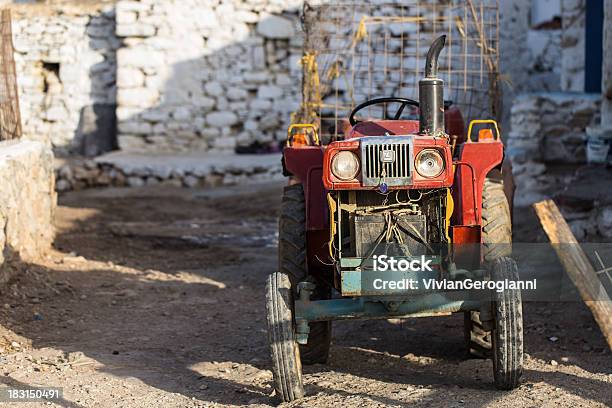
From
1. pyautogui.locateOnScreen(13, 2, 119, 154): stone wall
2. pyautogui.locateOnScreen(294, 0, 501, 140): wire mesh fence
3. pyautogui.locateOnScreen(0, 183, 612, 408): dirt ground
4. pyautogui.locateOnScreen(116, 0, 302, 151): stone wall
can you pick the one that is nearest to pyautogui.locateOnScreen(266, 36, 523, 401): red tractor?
pyautogui.locateOnScreen(0, 183, 612, 408): dirt ground

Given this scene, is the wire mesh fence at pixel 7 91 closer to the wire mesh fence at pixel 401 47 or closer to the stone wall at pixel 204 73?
the wire mesh fence at pixel 401 47

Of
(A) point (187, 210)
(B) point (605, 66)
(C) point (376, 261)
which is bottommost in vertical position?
(A) point (187, 210)

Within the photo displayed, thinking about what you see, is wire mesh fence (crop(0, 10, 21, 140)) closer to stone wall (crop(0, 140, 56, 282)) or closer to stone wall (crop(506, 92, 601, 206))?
stone wall (crop(0, 140, 56, 282))

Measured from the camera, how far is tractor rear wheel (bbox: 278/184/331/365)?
5402 millimetres

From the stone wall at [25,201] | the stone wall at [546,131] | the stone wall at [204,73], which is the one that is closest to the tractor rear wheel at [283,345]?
the stone wall at [25,201]

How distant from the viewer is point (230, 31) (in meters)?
16.3

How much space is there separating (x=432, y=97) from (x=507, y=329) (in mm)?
1240

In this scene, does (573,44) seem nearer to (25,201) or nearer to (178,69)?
(178,69)

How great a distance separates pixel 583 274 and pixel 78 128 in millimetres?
12779

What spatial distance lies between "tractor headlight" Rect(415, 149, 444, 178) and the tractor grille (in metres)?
0.06

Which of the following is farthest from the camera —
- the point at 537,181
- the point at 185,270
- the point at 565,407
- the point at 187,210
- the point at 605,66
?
the point at 187,210

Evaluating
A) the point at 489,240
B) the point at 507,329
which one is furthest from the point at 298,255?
the point at 507,329

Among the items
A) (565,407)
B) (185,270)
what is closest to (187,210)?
(185,270)

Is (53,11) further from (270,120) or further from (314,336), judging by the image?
(314,336)
